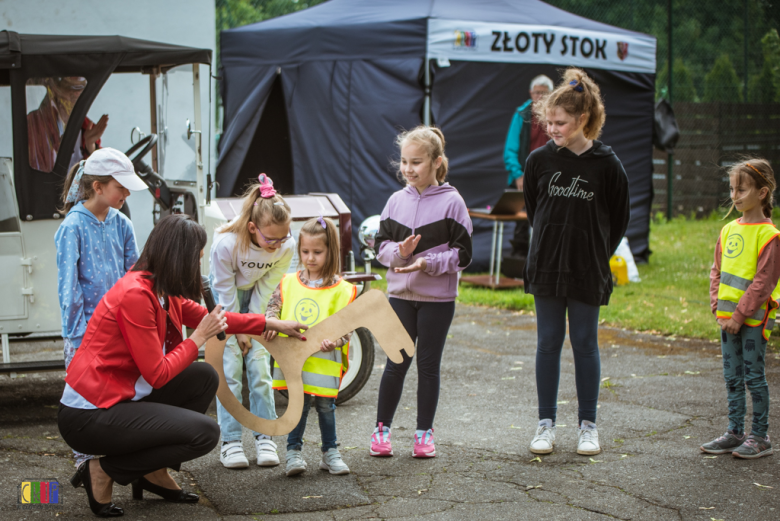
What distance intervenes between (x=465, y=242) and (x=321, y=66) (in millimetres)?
7145

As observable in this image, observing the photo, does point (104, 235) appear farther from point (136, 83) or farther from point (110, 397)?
point (136, 83)

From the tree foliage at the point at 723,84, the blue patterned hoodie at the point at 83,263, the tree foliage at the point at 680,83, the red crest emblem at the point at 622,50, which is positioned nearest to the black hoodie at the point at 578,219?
the blue patterned hoodie at the point at 83,263

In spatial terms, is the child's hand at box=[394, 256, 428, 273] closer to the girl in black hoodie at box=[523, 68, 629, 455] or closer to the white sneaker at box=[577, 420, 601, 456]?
the girl in black hoodie at box=[523, 68, 629, 455]

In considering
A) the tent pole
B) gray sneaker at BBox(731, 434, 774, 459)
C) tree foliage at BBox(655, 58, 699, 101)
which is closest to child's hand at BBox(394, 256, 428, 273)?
gray sneaker at BBox(731, 434, 774, 459)

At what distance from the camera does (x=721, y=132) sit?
1614cm

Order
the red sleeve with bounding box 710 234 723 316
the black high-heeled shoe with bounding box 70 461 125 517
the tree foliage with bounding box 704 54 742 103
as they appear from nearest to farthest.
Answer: the black high-heeled shoe with bounding box 70 461 125 517
the red sleeve with bounding box 710 234 723 316
the tree foliage with bounding box 704 54 742 103

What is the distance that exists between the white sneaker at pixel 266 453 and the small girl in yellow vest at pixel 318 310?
146mm

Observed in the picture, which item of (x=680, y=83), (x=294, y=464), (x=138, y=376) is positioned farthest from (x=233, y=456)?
(x=680, y=83)

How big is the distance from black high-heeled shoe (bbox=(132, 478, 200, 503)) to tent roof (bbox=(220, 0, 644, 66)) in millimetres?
7569

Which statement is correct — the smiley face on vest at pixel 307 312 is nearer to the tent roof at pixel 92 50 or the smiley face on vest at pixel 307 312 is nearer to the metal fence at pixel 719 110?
the tent roof at pixel 92 50

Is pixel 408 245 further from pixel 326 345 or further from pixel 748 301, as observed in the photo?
pixel 748 301

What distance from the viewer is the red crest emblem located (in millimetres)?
10750

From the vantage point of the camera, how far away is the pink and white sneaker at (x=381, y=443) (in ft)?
13.4

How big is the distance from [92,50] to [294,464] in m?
2.72
